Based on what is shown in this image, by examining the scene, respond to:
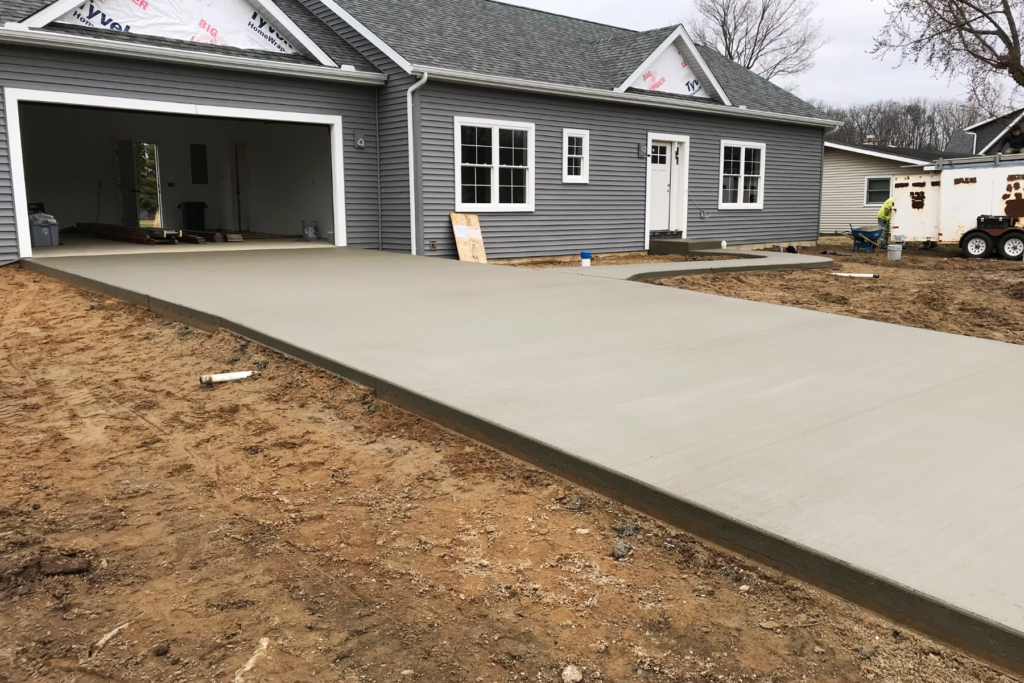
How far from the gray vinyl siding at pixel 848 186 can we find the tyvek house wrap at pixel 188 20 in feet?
70.7

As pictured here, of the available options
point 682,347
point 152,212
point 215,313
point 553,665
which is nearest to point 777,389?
point 682,347

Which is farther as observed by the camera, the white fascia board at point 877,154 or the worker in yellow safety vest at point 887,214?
the white fascia board at point 877,154

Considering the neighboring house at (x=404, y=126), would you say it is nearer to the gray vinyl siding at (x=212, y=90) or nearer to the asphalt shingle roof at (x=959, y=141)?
the gray vinyl siding at (x=212, y=90)

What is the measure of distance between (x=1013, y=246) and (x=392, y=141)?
1339cm

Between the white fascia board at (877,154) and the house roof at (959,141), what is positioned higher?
the house roof at (959,141)

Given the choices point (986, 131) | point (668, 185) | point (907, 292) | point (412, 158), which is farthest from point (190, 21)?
point (986, 131)

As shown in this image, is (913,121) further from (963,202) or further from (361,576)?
(361,576)

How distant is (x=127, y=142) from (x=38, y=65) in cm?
682

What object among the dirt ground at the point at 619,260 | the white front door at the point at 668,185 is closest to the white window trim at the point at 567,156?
the dirt ground at the point at 619,260

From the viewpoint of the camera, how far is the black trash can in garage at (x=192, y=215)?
56.8ft

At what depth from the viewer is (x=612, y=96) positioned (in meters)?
14.6

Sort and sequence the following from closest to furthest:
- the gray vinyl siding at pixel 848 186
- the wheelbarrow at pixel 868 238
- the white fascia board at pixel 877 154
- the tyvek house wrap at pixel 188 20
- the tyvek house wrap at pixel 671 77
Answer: the tyvek house wrap at pixel 188 20
the tyvek house wrap at pixel 671 77
the wheelbarrow at pixel 868 238
the white fascia board at pixel 877 154
the gray vinyl siding at pixel 848 186

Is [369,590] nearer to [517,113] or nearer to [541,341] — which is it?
[541,341]

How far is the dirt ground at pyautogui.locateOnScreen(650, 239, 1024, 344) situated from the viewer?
29.8ft
